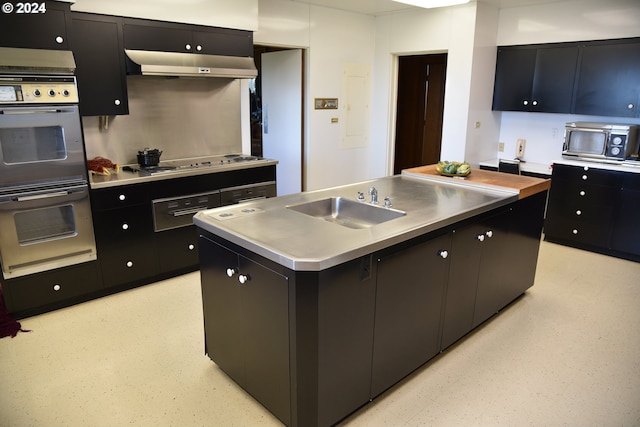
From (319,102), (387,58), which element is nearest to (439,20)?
(387,58)

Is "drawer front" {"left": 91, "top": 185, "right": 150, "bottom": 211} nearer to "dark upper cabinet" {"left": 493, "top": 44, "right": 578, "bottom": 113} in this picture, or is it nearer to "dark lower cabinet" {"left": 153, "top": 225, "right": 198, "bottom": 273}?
"dark lower cabinet" {"left": 153, "top": 225, "right": 198, "bottom": 273}

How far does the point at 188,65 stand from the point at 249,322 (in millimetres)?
2450

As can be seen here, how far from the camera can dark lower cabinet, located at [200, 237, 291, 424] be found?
76.9 inches

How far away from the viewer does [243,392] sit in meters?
2.40

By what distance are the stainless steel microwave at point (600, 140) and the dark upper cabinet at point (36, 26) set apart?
471 cm

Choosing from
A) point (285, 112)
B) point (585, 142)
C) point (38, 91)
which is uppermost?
point (38, 91)

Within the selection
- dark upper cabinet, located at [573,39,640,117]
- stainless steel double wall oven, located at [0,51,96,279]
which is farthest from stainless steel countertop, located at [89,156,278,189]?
dark upper cabinet, located at [573,39,640,117]

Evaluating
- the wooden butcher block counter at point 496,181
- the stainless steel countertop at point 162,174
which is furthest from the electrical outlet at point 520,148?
the stainless steel countertop at point 162,174

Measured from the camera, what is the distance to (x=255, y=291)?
2.05 meters

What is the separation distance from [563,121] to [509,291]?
112 inches

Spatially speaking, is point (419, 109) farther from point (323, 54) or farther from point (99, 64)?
point (99, 64)

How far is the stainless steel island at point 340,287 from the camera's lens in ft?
6.19

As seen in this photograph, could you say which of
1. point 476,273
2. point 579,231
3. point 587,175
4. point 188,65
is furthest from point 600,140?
point 188,65

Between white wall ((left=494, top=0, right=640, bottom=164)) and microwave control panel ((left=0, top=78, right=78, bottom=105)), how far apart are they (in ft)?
15.2
